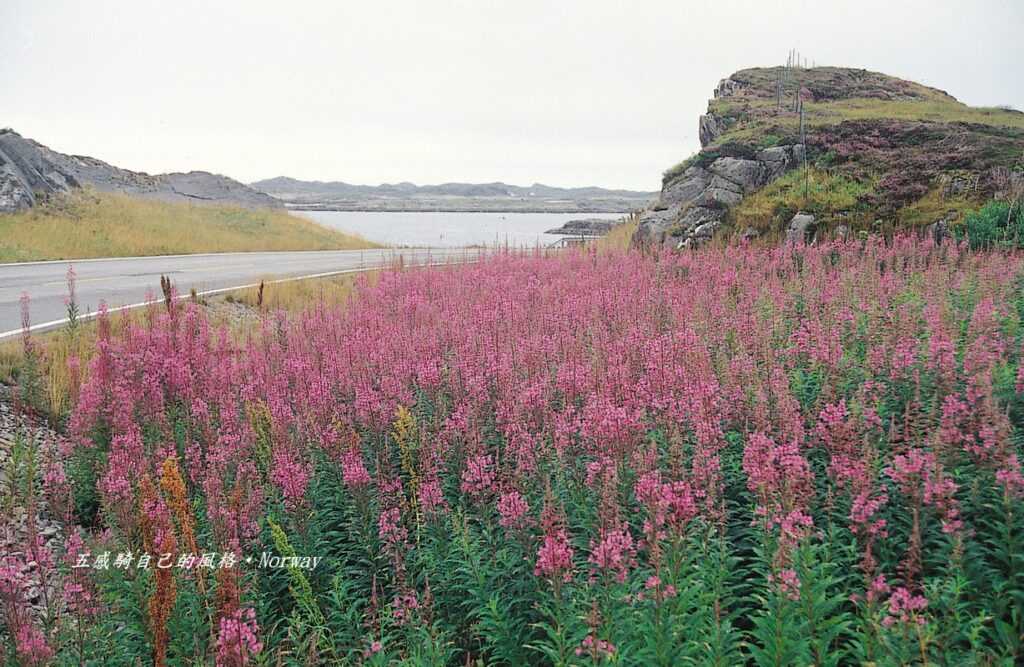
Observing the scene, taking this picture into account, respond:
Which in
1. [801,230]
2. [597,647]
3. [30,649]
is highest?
[801,230]

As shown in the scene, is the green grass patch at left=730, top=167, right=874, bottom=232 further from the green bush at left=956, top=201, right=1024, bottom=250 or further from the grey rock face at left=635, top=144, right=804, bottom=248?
the green bush at left=956, top=201, right=1024, bottom=250

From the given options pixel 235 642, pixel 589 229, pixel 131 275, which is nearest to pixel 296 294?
pixel 131 275

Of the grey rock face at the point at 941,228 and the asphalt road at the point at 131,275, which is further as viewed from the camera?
the grey rock face at the point at 941,228

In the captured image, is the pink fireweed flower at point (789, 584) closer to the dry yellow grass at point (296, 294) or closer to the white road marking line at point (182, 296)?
the white road marking line at point (182, 296)

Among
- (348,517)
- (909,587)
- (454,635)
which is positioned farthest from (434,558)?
(909,587)

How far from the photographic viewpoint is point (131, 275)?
1766 centimetres

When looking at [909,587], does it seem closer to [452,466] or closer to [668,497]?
[668,497]

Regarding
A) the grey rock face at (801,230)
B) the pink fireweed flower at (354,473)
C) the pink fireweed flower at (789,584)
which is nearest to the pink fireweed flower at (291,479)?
the pink fireweed flower at (354,473)

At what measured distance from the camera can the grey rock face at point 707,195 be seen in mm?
17219

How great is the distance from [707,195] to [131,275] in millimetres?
14655

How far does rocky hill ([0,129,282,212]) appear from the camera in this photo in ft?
83.8

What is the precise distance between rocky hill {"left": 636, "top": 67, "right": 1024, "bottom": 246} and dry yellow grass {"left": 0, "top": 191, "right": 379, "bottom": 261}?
1723 cm

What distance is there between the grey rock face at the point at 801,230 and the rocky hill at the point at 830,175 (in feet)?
0.08

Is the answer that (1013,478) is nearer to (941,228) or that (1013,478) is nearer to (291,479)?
(291,479)
